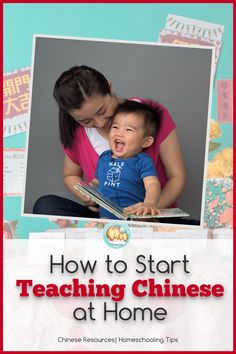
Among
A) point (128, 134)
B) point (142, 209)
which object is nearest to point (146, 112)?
point (128, 134)

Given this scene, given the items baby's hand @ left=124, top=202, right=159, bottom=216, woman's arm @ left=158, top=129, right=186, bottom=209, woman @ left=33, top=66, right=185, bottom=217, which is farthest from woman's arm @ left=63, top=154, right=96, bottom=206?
woman's arm @ left=158, top=129, right=186, bottom=209

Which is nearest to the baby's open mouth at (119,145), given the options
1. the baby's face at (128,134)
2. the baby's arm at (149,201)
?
the baby's face at (128,134)

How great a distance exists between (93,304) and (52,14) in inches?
35.8

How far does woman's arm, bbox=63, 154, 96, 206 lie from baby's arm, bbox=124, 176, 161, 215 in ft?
0.45

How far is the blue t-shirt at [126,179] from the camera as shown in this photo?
1.96 metres

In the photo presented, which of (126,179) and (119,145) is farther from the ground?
(119,145)

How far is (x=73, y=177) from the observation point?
6.59ft

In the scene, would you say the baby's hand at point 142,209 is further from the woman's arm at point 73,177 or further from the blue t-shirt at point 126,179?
the woman's arm at point 73,177

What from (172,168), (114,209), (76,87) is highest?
(76,87)

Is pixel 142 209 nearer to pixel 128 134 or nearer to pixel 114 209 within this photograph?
pixel 114 209

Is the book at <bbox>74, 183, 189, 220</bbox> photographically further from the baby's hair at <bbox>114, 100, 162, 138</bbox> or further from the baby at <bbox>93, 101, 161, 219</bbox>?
the baby's hair at <bbox>114, 100, 162, 138</bbox>

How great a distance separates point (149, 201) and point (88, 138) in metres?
0.28

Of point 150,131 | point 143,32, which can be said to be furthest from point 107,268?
point 143,32

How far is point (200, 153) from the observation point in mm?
1989
